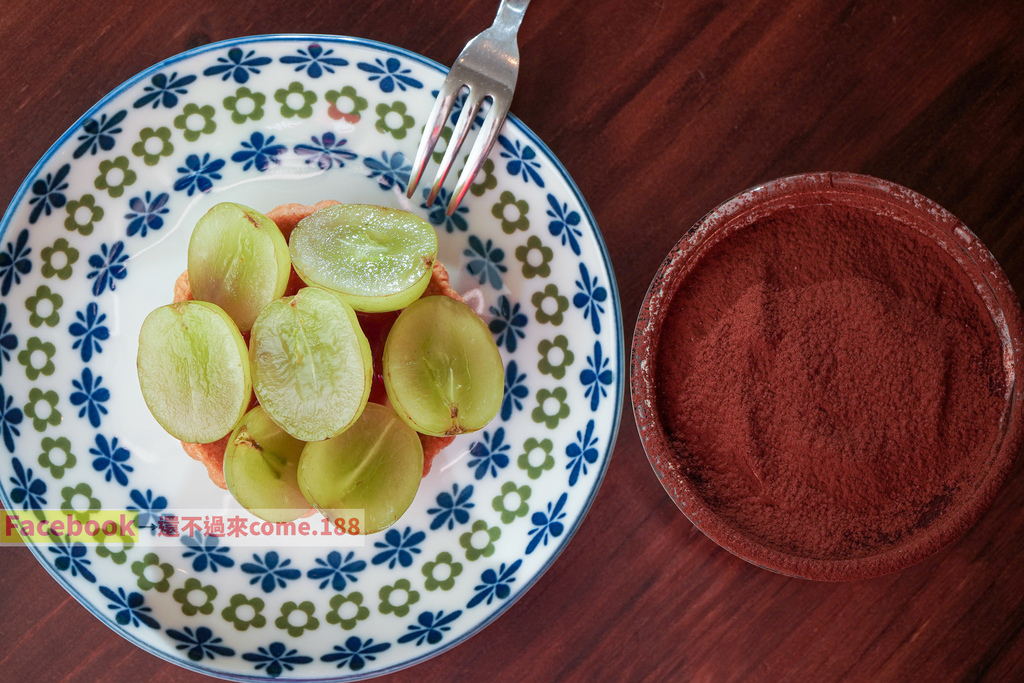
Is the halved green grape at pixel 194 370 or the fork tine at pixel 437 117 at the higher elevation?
the fork tine at pixel 437 117

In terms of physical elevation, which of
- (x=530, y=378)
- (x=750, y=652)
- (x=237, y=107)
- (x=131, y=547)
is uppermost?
(x=237, y=107)

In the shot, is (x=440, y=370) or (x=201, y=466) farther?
(x=201, y=466)

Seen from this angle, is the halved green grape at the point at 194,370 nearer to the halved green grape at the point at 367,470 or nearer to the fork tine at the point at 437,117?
the halved green grape at the point at 367,470

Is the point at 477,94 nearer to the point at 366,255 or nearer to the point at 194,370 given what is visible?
the point at 366,255

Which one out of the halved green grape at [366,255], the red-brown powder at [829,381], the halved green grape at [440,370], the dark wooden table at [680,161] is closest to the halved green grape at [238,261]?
the halved green grape at [366,255]

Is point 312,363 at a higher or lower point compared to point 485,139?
lower

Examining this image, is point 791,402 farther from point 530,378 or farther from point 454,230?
Answer: point 454,230

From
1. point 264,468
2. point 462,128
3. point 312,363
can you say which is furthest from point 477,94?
point 264,468

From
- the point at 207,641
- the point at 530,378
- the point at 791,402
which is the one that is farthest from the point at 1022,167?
the point at 207,641
